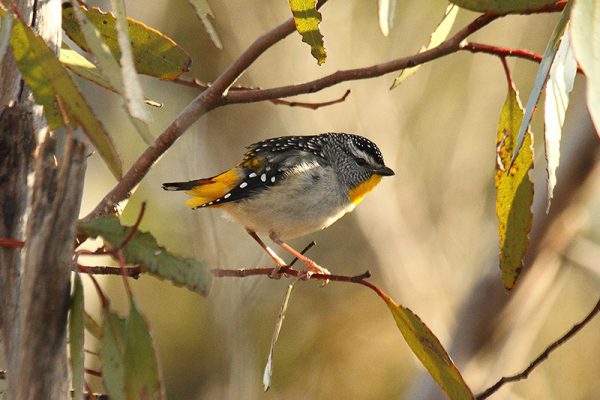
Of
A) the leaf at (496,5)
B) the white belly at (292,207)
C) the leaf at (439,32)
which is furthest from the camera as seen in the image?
the white belly at (292,207)

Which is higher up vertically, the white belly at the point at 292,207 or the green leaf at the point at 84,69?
the green leaf at the point at 84,69

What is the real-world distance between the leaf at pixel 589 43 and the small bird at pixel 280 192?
1.81m

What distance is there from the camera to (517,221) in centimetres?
205

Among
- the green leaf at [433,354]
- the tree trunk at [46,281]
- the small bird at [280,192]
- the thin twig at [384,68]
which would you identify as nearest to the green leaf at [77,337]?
the tree trunk at [46,281]

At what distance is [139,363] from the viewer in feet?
5.09

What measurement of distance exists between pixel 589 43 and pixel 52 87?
0.94m

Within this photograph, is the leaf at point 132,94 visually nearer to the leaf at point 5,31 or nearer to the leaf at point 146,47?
the leaf at point 5,31

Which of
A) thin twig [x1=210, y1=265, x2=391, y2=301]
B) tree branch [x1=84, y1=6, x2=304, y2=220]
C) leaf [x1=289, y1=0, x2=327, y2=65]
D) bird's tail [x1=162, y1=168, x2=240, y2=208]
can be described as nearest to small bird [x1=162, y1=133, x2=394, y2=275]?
bird's tail [x1=162, y1=168, x2=240, y2=208]

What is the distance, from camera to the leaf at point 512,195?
2.02 metres

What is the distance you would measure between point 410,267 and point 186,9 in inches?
91.8

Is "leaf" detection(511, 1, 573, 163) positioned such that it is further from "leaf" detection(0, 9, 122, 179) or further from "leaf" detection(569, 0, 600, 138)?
"leaf" detection(0, 9, 122, 179)

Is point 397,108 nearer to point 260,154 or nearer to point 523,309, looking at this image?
point 523,309

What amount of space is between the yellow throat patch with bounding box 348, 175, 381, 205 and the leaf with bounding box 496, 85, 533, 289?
1.31 metres

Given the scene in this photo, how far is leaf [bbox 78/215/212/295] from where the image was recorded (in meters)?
1.52
